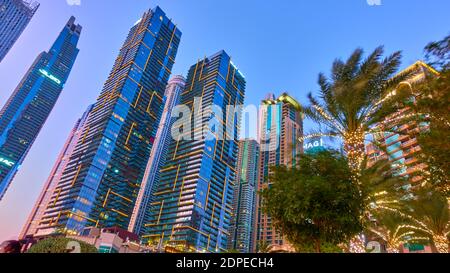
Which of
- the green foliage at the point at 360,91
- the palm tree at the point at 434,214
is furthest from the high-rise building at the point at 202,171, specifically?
the green foliage at the point at 360,91

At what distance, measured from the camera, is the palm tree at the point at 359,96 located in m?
15.5

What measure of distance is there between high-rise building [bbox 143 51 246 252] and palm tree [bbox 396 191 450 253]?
114186 mm

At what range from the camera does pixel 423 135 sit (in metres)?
12.0

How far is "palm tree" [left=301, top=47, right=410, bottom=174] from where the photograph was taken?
15492 mm

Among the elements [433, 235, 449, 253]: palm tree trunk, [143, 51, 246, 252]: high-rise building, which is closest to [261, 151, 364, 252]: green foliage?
[433, 235, 449, 253]: palm tree trunk

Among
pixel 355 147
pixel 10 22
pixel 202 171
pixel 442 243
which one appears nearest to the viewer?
pixel 355 147

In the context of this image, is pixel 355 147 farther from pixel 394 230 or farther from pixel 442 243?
pixel 394 230

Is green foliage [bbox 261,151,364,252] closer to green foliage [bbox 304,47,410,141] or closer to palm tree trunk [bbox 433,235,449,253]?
green foliage [bbox 304,47,410,141]

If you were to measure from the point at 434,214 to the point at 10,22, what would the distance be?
243 meters

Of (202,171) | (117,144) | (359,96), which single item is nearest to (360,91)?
(359,96)

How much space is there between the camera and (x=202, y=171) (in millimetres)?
Result: 150500

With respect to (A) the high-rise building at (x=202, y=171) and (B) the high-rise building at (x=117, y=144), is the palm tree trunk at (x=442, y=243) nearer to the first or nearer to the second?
(A) the high-rise building at (x=202, y=171)

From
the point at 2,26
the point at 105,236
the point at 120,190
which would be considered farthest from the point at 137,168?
the point at 2,26
